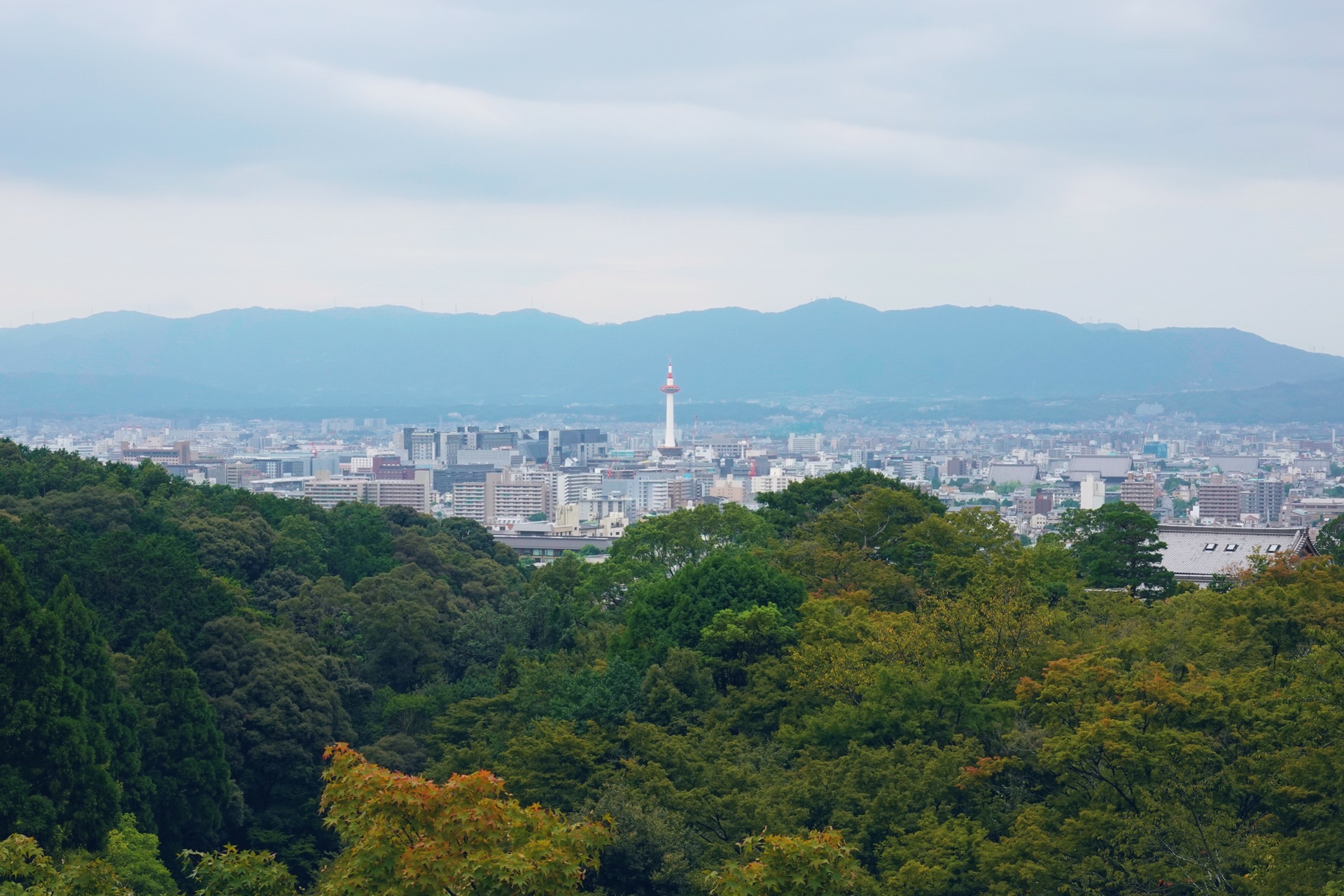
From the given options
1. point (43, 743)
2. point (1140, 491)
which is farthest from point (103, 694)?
point (1140, 491)

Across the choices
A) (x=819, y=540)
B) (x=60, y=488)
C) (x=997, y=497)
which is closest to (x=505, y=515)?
(x=997, y=497)

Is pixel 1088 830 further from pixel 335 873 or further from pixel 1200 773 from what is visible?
pixel 335 873

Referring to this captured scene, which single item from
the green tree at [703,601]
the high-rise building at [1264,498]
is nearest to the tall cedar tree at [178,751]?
the green tree at [703,601]

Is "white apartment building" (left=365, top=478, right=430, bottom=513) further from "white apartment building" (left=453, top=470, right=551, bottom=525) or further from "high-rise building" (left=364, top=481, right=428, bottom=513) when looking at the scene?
"white apartment building" (left=453, top=470, right=551, bottom=525)

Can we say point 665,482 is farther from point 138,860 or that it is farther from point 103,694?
point 138,860

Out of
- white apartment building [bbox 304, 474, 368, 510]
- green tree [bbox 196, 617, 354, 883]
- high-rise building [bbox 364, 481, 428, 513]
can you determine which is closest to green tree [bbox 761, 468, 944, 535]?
green tree [bbox 196, 617, 354, 883]

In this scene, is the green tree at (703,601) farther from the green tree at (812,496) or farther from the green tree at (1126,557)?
the green tree at (1126,557)
